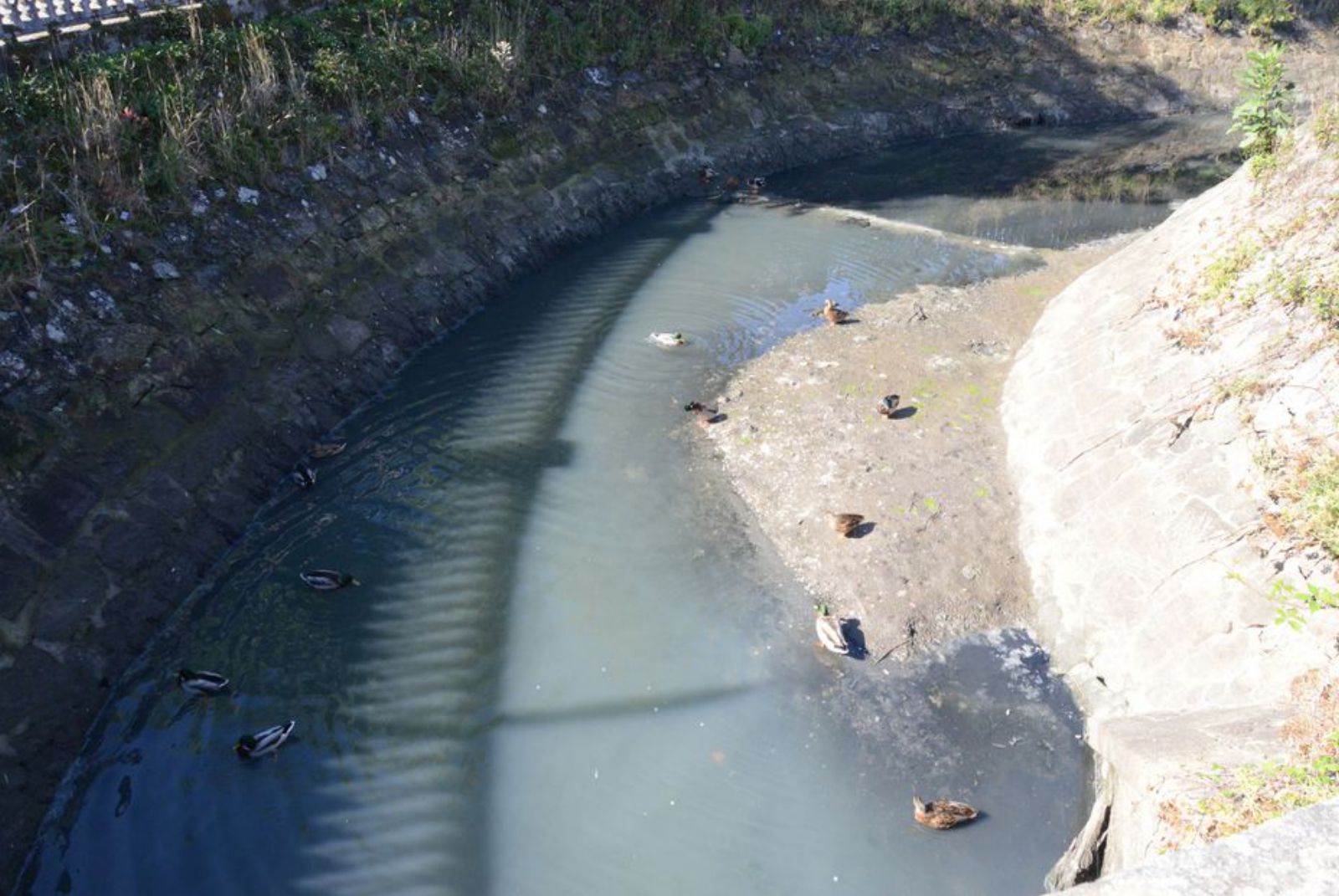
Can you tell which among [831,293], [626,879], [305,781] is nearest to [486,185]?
[831,293]

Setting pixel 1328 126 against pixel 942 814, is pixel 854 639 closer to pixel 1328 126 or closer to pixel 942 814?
pixel 942 814

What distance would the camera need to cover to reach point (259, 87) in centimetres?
1327

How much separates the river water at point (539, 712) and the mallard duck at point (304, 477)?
0.16m

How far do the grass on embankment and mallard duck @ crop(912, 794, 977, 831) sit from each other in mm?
10532

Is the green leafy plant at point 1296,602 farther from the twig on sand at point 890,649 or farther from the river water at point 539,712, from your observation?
the twig on sand at point 890,649

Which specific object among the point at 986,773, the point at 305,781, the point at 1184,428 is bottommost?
the point at 986,773

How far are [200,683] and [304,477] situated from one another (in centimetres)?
312

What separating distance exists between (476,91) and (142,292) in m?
8.63

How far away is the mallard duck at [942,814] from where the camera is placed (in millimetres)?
7000

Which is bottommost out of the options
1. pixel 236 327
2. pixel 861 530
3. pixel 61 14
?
pixel 861 530

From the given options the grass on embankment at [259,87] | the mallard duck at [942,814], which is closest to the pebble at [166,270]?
the grass on embankment at [259,87]

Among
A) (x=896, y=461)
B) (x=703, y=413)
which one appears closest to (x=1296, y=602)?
(x=896, y=461)

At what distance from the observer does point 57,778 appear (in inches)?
292

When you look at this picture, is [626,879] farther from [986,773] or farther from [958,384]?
[958,384]
